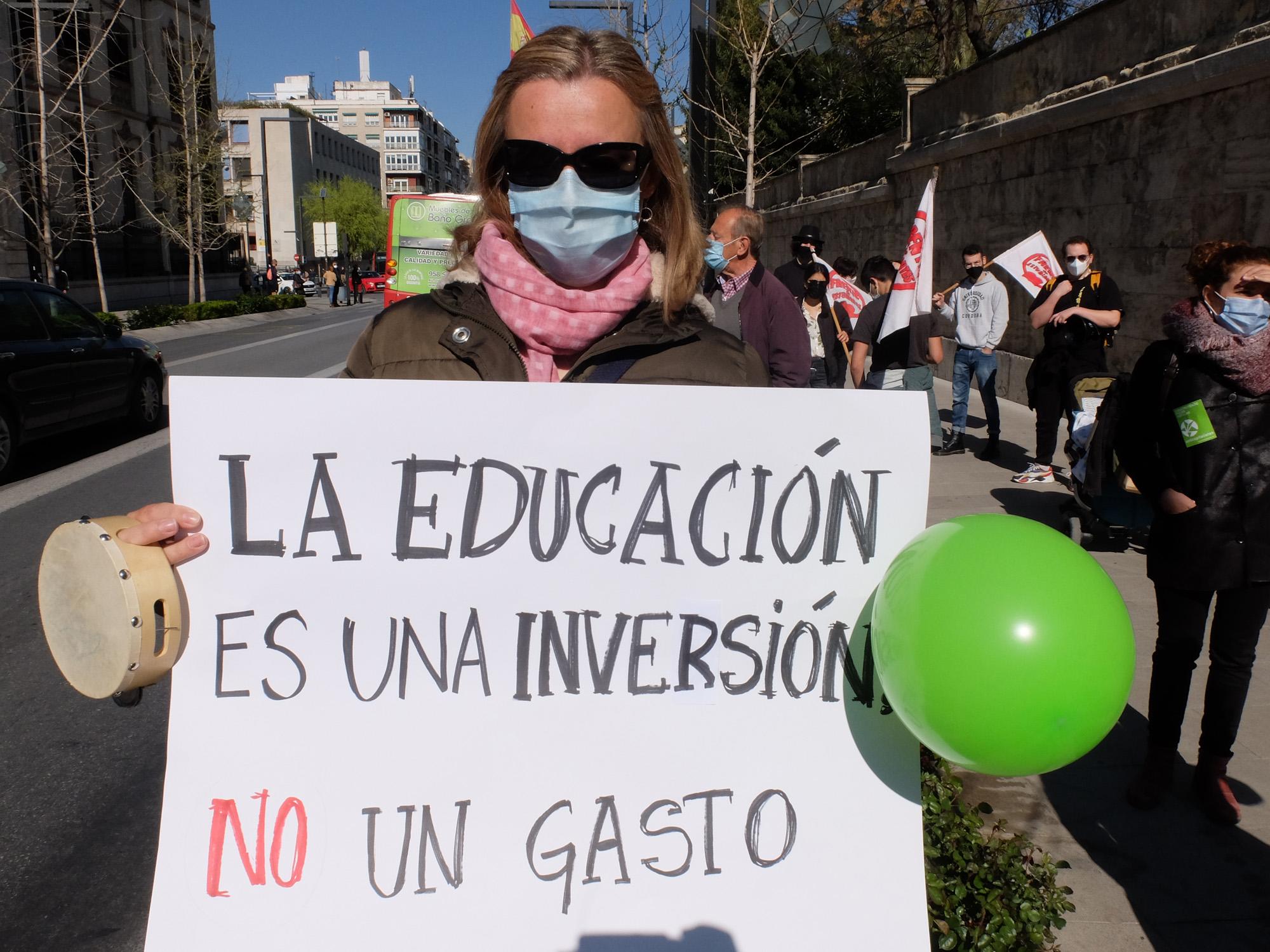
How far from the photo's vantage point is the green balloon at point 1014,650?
133 centimetres

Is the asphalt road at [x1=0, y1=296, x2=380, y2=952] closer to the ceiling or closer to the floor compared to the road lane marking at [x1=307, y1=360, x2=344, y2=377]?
closer to the floor

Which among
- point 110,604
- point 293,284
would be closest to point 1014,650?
point 110,604

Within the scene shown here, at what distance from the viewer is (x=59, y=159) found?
28016 mm

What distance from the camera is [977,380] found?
9250 mm

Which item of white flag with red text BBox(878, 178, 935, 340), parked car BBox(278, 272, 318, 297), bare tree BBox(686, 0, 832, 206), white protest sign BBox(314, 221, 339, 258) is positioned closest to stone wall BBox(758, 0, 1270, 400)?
bare tree BBox(686, 0, 832, 206)

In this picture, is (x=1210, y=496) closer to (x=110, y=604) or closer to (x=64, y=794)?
(x=110, y=604)

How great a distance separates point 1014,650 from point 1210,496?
2246mm

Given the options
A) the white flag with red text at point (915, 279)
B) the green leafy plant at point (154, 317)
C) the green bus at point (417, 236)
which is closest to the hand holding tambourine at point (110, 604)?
the white flag with red text at point (915, 279)

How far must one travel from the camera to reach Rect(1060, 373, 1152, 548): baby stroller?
567cm

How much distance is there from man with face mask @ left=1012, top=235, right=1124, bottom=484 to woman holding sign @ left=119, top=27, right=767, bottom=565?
→ 6.22 meters

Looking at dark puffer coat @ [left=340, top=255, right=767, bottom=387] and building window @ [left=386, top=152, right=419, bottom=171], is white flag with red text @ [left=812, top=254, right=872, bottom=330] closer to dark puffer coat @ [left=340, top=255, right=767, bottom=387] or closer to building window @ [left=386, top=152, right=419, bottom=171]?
dark puffer coat @ [left=340, top=255, right=767, bottom=387]

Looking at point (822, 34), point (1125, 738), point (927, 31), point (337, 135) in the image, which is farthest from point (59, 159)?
point (337, 135)

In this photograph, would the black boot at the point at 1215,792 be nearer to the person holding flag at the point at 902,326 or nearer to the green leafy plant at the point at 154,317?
the person holding flag at the point at 902,326

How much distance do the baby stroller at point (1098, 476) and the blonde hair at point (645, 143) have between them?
12.3 ft
